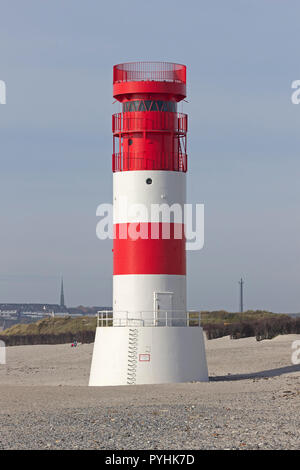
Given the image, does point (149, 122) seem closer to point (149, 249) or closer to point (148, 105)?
point (148, 105)

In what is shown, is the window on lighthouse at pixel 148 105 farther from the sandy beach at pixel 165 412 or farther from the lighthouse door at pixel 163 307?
the sandy beach at pixel 165 412

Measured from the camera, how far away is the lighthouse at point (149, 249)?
29766mm

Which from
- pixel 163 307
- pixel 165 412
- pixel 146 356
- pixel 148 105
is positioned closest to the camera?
pixel 165 412

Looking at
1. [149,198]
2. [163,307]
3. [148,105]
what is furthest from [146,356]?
[148,105]

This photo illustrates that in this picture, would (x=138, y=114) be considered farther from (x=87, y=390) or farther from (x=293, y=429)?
(x=293, y=429)

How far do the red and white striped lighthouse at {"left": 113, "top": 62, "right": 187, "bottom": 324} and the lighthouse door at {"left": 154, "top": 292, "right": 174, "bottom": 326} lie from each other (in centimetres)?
3

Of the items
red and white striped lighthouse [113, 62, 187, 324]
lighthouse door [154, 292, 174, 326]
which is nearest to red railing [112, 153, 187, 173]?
red and white striped lighthouse [113, 62, 187, 324]

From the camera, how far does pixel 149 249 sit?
98.7 feet

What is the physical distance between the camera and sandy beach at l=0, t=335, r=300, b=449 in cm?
1770

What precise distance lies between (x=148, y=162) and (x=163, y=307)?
14.1 feet

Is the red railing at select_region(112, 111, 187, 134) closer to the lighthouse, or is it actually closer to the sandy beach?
the lighthouse

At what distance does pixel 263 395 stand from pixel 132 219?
22.7 ft

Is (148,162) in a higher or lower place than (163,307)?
higher

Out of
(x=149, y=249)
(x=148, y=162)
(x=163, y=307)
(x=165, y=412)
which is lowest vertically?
(x=165, y=412)
